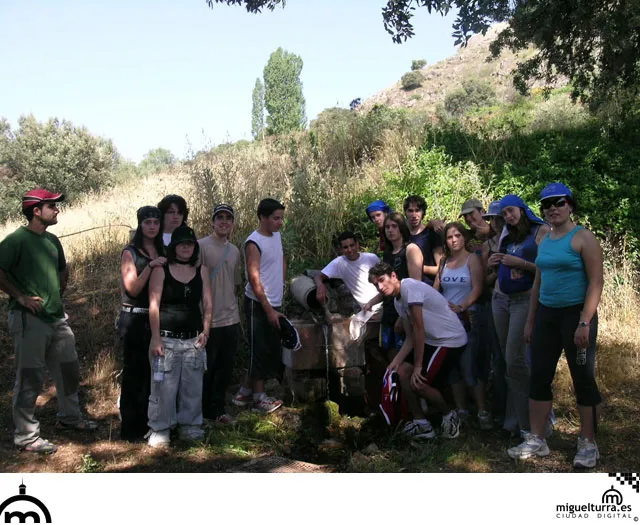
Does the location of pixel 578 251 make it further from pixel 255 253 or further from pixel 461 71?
pixel 461 71

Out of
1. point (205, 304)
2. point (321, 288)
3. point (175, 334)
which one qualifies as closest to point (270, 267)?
point (321, 288)

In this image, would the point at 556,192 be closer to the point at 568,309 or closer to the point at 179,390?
the point at 568,309

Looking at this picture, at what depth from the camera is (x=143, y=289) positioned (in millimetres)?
4668

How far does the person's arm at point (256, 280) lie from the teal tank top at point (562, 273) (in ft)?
7.48

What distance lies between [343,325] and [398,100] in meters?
37.0

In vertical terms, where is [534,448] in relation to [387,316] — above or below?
below

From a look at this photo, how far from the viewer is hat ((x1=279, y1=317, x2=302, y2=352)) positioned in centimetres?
523

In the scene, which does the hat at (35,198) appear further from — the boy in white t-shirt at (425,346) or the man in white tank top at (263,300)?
the boy in white t-shirt at (425,346)

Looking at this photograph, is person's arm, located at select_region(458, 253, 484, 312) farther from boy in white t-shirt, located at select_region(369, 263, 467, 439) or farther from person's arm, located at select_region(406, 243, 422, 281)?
person's arm, located at select_region(406, 243, 422, 281)

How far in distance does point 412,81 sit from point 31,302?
136 feet

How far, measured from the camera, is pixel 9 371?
256 inches

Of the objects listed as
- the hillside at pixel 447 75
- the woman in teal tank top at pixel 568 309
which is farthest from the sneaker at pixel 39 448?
the hillside at pixel 447 75

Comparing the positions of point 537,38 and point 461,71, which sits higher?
point 461,71
